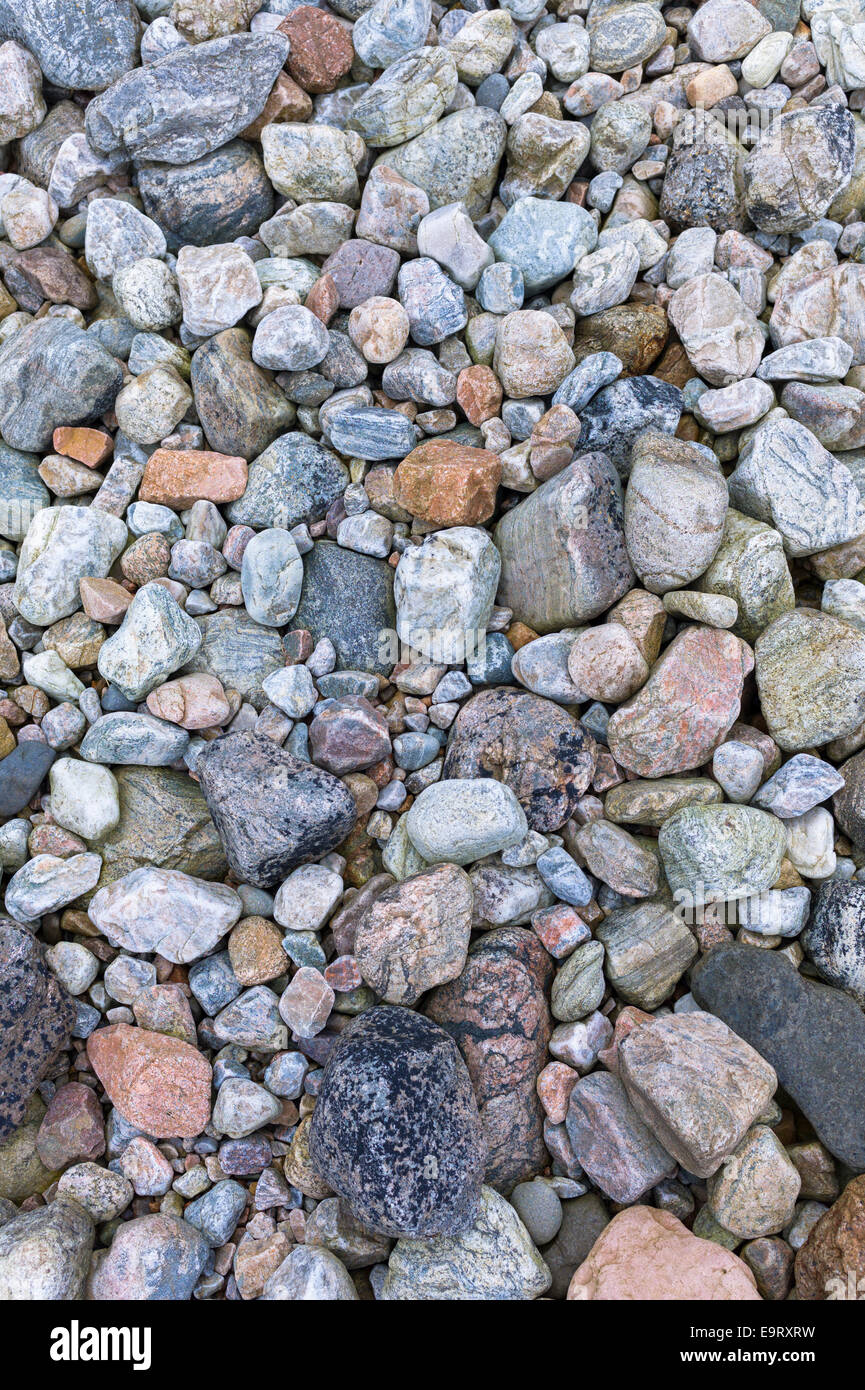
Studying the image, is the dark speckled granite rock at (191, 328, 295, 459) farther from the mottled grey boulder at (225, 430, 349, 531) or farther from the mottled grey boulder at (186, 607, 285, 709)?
the mottled grey boulder at (186, 607, 285, 709)

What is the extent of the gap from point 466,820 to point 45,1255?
1.20 m

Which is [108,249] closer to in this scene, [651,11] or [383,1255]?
[651,11]

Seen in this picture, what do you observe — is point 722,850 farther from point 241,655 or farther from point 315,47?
point 315,47

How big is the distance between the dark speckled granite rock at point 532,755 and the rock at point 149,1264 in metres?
1.15

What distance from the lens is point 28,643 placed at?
2344mm

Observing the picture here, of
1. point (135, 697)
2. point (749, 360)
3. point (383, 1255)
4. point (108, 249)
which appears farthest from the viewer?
point (108, 249)

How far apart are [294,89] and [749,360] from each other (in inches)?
60.7

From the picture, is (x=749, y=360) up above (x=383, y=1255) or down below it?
above

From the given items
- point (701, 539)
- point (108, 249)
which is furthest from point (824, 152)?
point (108, 249)

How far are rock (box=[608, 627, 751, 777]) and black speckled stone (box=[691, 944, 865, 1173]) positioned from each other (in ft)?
1.51

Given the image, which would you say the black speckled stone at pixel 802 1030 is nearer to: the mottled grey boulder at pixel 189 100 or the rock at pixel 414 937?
the rock at pixel 414 937

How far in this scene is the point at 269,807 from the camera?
204 cm

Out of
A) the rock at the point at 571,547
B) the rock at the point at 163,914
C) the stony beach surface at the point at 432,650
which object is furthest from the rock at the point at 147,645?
the rock at the point at 571,547

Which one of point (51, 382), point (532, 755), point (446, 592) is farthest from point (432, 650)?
point (51, 382)
